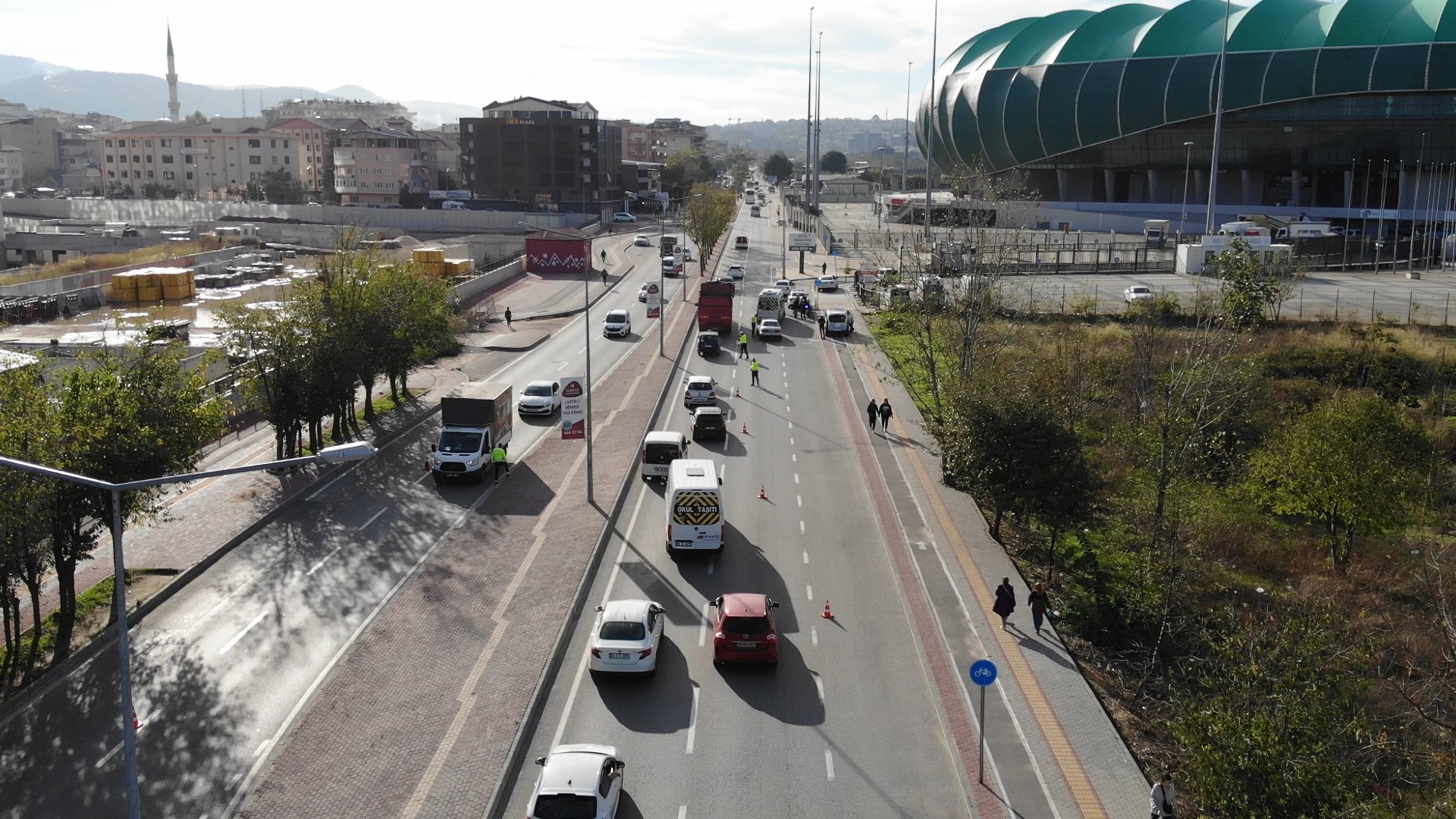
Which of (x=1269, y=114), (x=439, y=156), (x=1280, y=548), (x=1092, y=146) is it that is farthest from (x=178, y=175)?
(x=1280, y=548)

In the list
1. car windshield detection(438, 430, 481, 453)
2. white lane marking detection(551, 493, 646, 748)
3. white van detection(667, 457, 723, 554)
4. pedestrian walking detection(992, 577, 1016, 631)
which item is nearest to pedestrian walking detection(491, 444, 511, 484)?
car windshield detection(438, 430, 481, 453)

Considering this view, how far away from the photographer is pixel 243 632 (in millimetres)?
21500

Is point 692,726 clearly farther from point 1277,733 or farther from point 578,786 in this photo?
point 1277,733

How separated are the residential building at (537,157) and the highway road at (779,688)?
110 m

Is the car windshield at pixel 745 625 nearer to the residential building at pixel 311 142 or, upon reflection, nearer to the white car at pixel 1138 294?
the white car at pixel 1138 294

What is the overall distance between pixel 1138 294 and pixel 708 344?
23.9 m

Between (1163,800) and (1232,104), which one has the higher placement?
(1232,104)

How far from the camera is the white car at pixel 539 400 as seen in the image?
4047cm

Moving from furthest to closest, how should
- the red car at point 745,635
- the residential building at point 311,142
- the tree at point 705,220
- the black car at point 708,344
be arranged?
the residential building at point 311,142 < the tree at point 705,220 < the black car at point 708,344 < the red car at point 745,635

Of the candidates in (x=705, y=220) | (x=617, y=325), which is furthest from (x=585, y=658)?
(x=705, y=220)

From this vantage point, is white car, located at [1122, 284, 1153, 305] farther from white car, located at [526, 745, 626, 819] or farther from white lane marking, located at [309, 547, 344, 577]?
white car, located at [526, 745, 626, 819]

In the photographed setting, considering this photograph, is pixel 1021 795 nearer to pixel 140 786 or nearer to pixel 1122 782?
pixel 1122 782

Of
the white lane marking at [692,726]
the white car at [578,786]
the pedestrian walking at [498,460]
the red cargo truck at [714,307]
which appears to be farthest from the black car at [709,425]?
the white car at [578,786]

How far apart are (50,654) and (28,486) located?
382 cm
